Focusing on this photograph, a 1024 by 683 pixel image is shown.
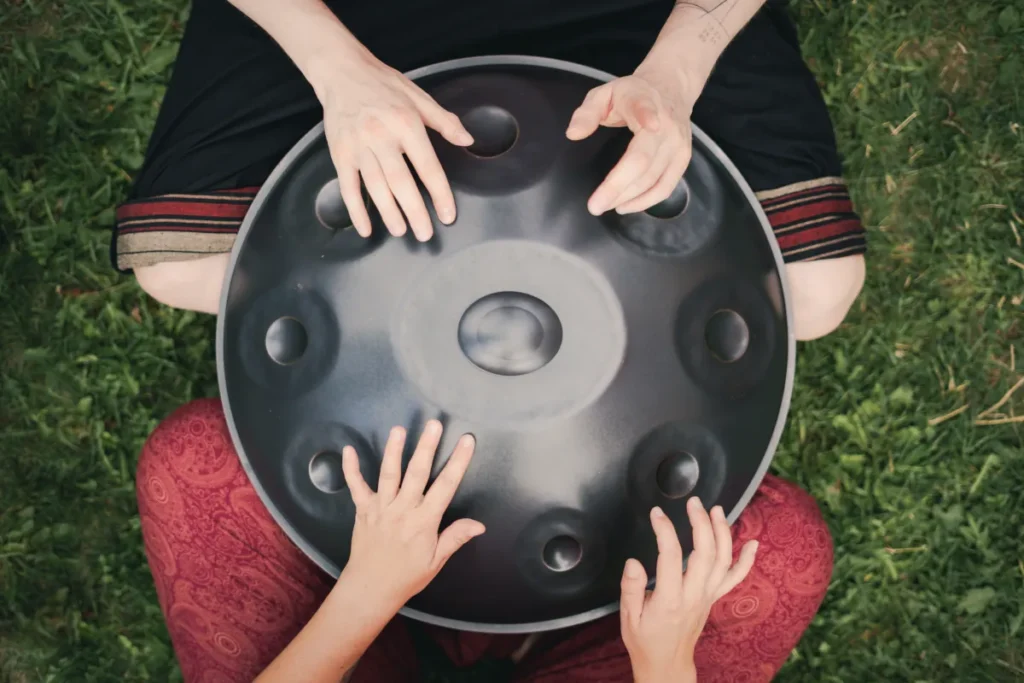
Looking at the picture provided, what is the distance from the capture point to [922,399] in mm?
1543

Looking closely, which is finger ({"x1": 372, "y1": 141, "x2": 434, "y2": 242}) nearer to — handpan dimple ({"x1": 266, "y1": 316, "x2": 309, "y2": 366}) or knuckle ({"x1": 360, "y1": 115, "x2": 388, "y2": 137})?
knuckle ({"x1": 360, "y1": 115, "x2": 388, "y2": 137})

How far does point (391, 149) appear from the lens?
2.93 ft

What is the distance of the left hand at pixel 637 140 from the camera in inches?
34.7

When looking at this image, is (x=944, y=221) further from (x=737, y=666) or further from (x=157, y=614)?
(x=157, y=614)

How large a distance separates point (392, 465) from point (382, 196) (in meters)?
0.26

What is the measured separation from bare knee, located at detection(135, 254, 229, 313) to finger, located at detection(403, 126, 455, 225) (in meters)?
0.33

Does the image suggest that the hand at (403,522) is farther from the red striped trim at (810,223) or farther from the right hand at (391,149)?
the red striped trim at (810,223)

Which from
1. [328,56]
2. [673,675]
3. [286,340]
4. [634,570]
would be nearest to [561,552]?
[634,570]

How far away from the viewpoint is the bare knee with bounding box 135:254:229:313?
43.3 inches

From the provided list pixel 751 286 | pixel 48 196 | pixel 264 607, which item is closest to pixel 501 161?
pixel 751 286

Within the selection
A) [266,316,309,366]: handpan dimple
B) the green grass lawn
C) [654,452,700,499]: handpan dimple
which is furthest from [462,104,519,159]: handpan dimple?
the green grass lawn

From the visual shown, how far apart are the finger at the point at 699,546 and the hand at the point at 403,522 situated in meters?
0.22

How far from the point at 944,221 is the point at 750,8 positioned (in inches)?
27.4

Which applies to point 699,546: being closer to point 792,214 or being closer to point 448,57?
point 792,214
